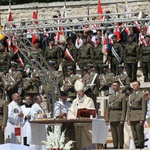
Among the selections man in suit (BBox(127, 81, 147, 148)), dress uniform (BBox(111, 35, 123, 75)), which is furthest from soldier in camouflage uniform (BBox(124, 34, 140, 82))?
man in suit (BBox(127, 81, 147, 148))

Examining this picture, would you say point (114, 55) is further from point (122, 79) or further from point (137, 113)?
point (137, 113)

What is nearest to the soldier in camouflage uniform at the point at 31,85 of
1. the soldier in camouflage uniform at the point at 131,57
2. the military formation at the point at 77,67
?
the military formation at the point at 77,67

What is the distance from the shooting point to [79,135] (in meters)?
21.6

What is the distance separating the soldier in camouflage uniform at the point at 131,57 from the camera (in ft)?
103

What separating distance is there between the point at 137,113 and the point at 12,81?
7.69 m

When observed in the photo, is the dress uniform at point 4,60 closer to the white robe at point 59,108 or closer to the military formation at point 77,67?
the military formation at point 77,67

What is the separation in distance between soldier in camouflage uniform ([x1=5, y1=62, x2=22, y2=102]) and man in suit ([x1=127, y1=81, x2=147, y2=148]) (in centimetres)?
704

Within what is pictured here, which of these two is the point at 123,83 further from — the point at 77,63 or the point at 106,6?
the point at 106,6

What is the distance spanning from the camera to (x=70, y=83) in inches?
1188

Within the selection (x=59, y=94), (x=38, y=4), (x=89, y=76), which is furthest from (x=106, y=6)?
(x=59, y=94)

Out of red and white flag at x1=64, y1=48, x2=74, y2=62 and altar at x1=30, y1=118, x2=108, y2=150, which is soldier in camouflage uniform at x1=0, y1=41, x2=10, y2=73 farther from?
altar at x1=30, y1=118, x2=108, y2=150

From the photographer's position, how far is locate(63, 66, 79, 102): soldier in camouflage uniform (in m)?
29.7

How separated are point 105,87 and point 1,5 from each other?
45.8 ft

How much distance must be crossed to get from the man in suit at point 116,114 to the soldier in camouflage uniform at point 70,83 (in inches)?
203
